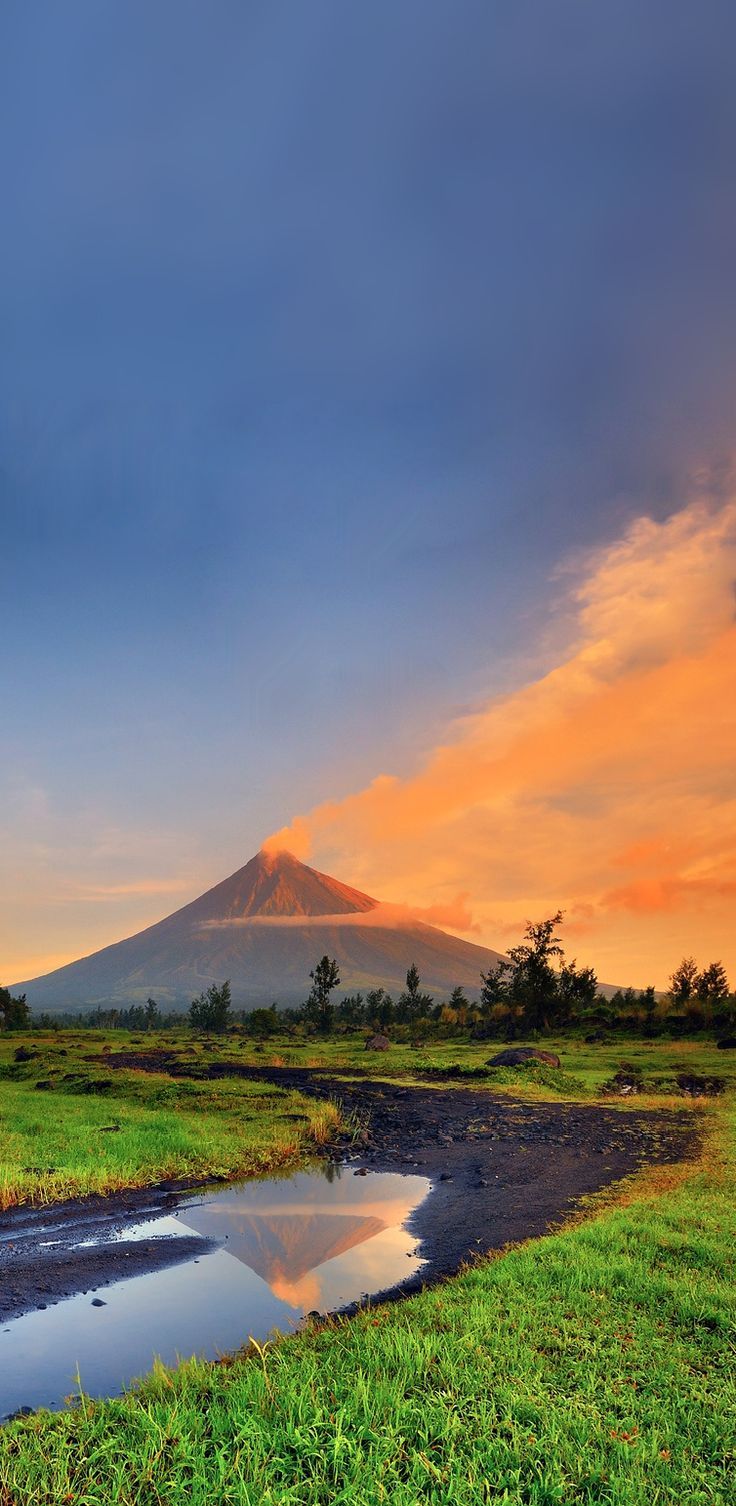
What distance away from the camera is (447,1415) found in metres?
6.82

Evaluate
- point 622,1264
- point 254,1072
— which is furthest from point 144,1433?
point 254,1072

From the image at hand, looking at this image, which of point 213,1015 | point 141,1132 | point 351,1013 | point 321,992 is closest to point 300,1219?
point 141,1132

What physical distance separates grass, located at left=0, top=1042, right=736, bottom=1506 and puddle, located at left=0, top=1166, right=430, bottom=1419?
4.59 ft

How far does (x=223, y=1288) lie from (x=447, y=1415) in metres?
6.62

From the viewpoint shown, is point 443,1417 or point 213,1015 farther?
point 213,1015

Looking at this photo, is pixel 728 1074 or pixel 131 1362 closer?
pixel 131 1362

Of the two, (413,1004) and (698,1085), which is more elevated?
(698,1085)

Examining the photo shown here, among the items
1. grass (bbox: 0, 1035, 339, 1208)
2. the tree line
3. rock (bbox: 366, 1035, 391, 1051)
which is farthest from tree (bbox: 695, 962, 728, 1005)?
grass (bbox: 0, 1035, 339, 1208)

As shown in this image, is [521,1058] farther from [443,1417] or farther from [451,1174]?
[443,1417]

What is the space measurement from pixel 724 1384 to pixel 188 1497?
191 inches

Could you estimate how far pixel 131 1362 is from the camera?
9.51 metres

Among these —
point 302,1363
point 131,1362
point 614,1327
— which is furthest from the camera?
point 131,1362

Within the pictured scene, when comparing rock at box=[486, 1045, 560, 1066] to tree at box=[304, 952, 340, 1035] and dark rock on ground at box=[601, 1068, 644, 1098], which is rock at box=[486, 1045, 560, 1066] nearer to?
dark rock on ground at box=[601, 1068, 644, 1098]

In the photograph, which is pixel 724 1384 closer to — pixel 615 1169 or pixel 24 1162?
pixel 615 1169
